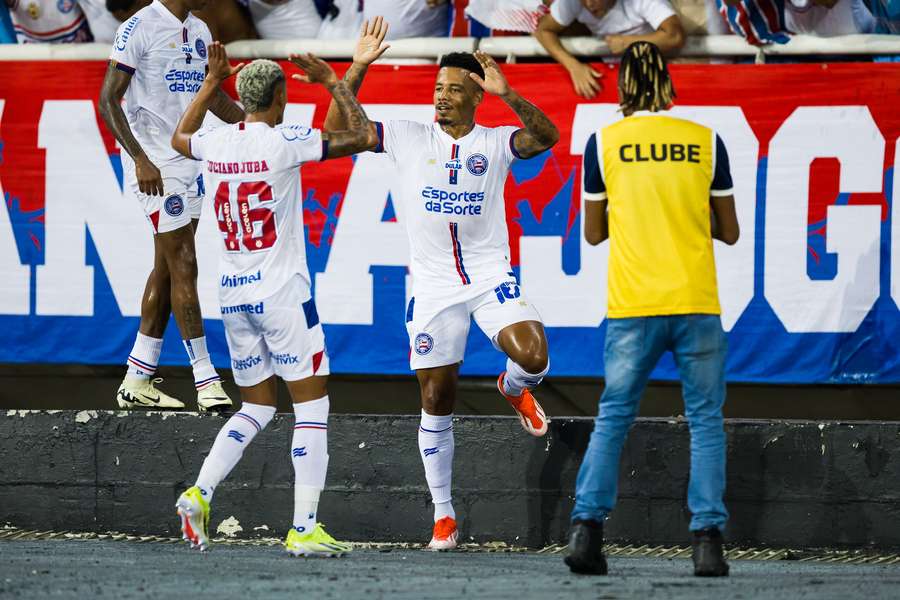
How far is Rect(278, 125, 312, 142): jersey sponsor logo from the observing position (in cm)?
607

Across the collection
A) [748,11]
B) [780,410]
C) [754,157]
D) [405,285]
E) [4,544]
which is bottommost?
[4,544]

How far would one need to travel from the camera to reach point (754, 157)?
24.9 ft

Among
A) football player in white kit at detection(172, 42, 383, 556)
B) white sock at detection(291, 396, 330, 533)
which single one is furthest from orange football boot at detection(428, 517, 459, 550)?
white sock at detection(291, 396, 330, 533)

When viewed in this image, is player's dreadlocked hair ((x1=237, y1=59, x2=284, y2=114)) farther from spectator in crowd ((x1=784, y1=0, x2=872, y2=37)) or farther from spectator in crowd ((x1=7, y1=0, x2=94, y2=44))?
spectator in crowd ((x1=784, y1=0, x2=872, y2=37))

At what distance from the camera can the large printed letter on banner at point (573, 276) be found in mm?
7715

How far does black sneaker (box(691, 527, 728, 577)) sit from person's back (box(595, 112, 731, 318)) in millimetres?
870

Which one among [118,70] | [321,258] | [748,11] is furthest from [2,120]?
[748,11]

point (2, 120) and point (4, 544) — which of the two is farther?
point (2, 120)

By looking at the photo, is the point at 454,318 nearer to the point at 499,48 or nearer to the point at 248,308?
the point at 248,308

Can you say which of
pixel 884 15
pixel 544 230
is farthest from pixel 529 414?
pixel 884 15

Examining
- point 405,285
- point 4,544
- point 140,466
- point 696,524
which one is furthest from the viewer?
point 405,285

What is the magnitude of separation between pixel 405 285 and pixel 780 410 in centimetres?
226

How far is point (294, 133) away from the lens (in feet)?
20.0

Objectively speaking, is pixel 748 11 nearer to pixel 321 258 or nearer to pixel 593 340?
pixel 593 340
